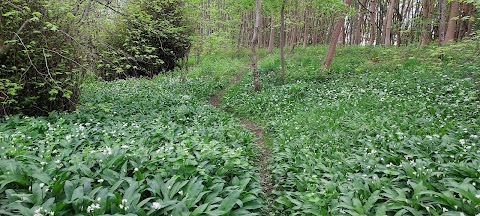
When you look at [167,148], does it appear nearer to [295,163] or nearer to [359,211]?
[295,163]

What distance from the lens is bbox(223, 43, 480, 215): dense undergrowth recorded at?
312 centimetres

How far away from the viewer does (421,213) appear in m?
2.83

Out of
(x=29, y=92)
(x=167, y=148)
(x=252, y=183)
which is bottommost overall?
(x=252, y=183)

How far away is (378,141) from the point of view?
4824 mm

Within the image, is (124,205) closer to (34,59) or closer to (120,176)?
(120,176)

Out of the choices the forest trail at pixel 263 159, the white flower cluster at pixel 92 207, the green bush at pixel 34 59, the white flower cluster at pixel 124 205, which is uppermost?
the green bush at pixel 34 59

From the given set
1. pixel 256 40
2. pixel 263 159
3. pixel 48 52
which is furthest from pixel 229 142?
pixel 256 40

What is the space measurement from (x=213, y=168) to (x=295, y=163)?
142 cm

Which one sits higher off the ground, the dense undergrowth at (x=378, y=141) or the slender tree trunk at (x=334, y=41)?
the slender tree trunk at (x=334, y=41)

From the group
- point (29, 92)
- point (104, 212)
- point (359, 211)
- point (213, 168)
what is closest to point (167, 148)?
point (213, 168)

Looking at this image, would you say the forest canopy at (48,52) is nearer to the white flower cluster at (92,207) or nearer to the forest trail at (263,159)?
the forest trail at (263,159)

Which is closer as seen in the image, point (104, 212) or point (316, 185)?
point (104, 212)

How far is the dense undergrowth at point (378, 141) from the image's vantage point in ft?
10.2

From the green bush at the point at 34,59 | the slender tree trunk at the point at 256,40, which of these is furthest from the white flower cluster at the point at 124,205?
the slender tree trunk at the point at 256,40
